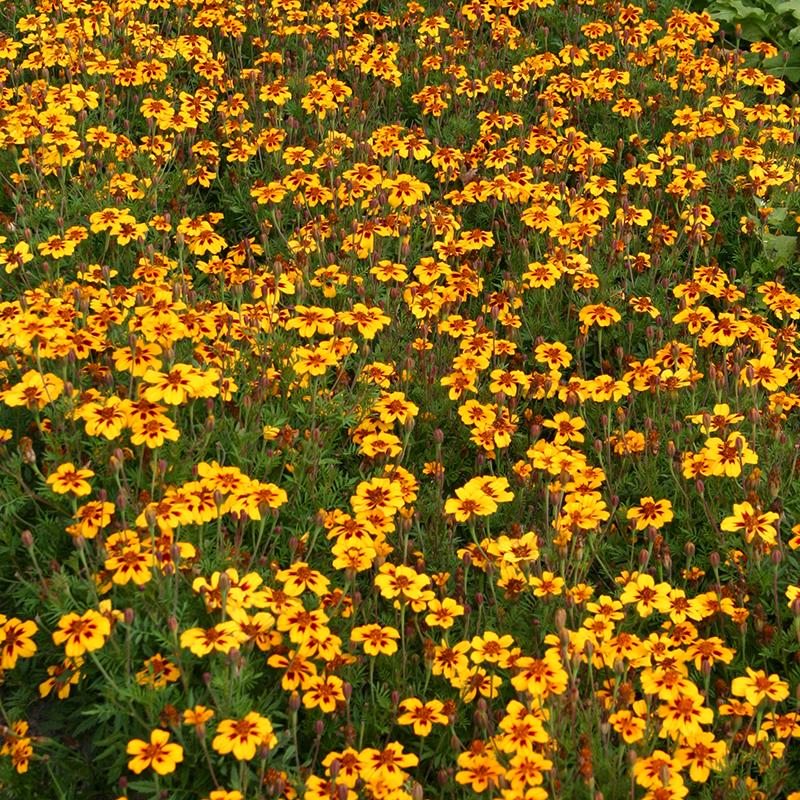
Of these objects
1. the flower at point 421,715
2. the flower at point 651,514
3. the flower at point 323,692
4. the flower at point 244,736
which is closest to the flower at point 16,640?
the flower at point 244,736

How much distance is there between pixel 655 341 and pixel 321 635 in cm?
215

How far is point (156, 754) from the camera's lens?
9.04 feet

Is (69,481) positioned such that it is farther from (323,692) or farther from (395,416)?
(395,416)

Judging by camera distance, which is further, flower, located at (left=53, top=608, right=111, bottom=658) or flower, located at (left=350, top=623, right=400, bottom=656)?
flower, located at (left=350, top=623, right=400, bottom=656)

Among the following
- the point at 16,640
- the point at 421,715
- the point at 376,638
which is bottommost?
the point at 421,715

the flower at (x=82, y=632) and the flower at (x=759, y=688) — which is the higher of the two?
the flower at (x=82, y=632)

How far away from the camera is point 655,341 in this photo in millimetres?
4574

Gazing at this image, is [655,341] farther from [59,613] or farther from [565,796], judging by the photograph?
[59,613]

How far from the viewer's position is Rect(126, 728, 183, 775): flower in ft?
8.94

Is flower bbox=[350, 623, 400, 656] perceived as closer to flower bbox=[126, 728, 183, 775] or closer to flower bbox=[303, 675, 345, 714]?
flower bbox=[303, 675, 345, 714]

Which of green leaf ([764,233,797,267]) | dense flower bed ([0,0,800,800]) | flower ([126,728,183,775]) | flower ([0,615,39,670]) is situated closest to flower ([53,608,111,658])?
dense flower bed ([0,0,800,800])

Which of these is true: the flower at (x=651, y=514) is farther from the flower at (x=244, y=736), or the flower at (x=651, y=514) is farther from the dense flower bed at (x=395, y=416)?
the flower at (x=244, y=736)

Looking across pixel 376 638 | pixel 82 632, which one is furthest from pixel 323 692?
pixel 82 632

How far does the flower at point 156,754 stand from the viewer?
2.72 m
